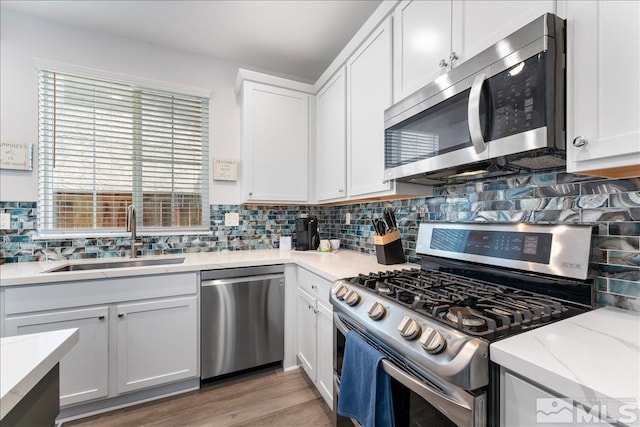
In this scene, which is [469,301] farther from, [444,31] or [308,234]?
[308,234]

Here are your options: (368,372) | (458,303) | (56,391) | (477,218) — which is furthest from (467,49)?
(56,391)

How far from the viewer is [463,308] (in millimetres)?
862

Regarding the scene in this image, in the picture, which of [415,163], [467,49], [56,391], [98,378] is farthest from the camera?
[98,378]

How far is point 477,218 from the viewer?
4.66 ft

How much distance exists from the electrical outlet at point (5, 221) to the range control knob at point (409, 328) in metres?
2.64

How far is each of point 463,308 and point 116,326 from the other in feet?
6.34

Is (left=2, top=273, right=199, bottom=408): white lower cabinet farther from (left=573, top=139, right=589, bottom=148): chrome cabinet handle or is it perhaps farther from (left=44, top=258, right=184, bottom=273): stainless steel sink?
(left=573, top=139, right=589, bottom=148): chrome cabinet handle

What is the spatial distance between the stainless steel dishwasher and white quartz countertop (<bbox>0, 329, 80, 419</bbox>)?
124cm

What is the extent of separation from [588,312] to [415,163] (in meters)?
0.83

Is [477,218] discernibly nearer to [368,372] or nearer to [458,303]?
[458,303]

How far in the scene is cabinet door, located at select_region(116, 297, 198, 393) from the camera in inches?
68.3

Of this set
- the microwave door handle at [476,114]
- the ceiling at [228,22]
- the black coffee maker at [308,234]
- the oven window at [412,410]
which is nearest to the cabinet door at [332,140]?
the black coffee maker at [308,234]

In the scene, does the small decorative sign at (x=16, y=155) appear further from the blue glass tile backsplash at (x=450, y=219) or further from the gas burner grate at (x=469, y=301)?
the gas burner grate at (x=469, y=301)

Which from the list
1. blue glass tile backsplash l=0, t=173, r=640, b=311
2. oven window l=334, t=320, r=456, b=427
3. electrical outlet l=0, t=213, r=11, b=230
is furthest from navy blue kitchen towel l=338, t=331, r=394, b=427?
electrical outlet l=0, t=213, r=11, b=230
